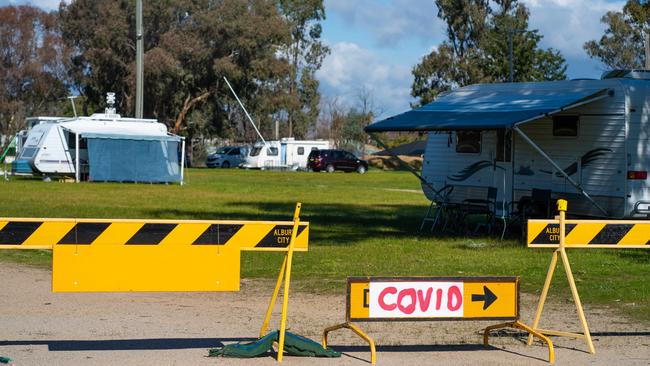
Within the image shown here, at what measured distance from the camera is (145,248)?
7973 millimetres

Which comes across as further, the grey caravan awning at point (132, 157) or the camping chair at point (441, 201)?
the grey caravan awning at point (132, 157)

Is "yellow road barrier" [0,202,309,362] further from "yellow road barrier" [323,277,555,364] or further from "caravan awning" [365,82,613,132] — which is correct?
"caravan awning" [365,82,613,132]

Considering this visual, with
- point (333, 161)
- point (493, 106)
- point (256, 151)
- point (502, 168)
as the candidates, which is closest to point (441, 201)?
point (502, 168)

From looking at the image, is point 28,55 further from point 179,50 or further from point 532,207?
point 532,207

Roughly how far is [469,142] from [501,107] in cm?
196

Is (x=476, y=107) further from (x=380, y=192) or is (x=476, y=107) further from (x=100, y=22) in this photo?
(x=100, y=22)

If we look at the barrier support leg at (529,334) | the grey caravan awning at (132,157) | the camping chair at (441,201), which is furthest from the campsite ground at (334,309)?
the grey caravan awning at (132,157)

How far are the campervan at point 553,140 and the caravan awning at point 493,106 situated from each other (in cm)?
2

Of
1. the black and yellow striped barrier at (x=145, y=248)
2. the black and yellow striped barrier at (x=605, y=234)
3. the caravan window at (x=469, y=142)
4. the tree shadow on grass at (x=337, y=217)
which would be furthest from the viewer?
the caravan window at (x=469, y=142)

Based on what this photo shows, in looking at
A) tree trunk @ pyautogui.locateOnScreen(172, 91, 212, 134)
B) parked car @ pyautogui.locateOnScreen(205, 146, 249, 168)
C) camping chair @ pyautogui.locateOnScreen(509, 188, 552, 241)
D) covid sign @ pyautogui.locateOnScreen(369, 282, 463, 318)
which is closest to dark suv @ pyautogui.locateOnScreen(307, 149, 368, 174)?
parked car @ pyautogui.locateOnScreen(205, 146, 249, 168)

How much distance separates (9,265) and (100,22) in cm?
5189

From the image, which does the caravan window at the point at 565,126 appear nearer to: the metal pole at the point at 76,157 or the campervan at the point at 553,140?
the campervan at the point at 553,140

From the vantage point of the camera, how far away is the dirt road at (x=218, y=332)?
821cm

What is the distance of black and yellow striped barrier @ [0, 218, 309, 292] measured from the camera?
784 cm
